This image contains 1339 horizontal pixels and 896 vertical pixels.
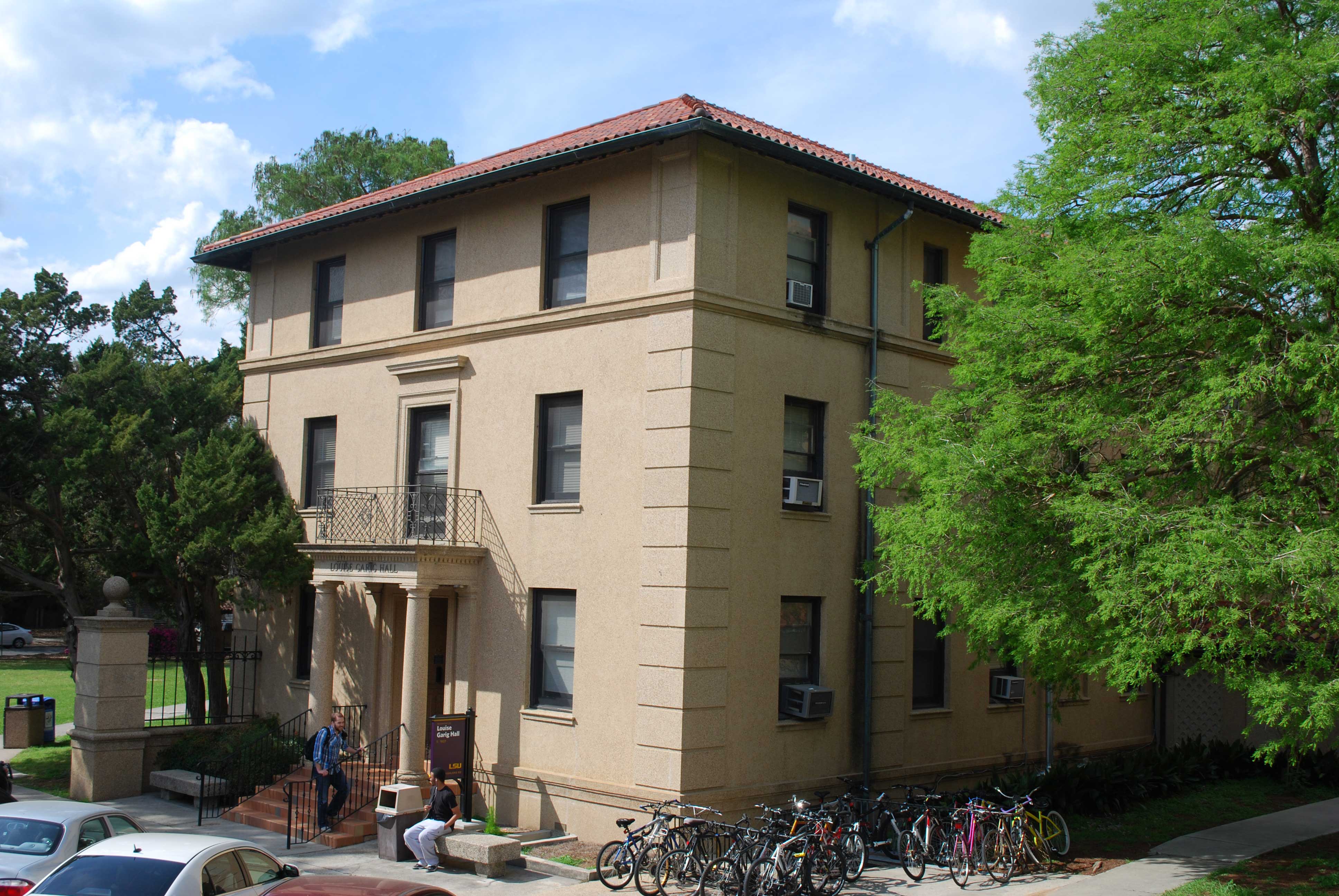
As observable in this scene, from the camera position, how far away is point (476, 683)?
17.1 m

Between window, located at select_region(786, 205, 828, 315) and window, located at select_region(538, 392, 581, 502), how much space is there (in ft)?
12.1

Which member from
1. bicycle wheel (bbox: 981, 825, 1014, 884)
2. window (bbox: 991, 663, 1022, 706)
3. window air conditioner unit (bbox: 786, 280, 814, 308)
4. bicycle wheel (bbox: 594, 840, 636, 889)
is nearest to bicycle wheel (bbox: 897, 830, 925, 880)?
bicycle wheel (bbox: 981, 825, 1014, 884)

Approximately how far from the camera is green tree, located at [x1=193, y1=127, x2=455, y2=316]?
124ft

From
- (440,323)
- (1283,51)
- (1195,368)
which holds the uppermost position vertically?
(1283,51)

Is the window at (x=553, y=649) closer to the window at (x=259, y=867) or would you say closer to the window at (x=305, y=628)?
the window at (x=305, y=628)

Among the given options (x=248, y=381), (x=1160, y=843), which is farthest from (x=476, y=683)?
(x=1160, y=843)

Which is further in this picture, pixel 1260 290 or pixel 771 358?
pixel 771 358

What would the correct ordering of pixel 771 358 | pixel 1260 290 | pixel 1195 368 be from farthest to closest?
pixel 771 358
pixel 1195 368
pixel 1260 290

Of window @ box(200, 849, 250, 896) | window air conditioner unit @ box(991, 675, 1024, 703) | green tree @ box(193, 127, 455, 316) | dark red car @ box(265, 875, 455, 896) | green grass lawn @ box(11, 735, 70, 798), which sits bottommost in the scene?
green grass lawn @ box(11, 735, 70, 798)

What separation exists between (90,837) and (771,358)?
10170mm

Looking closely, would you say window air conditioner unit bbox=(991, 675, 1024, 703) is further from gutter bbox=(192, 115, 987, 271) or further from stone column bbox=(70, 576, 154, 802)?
stone column bbox=(70, 576, 154, 802)

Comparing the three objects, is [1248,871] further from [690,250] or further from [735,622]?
[690,250]

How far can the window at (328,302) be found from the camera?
67.7 ft

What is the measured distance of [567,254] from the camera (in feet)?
55.9
